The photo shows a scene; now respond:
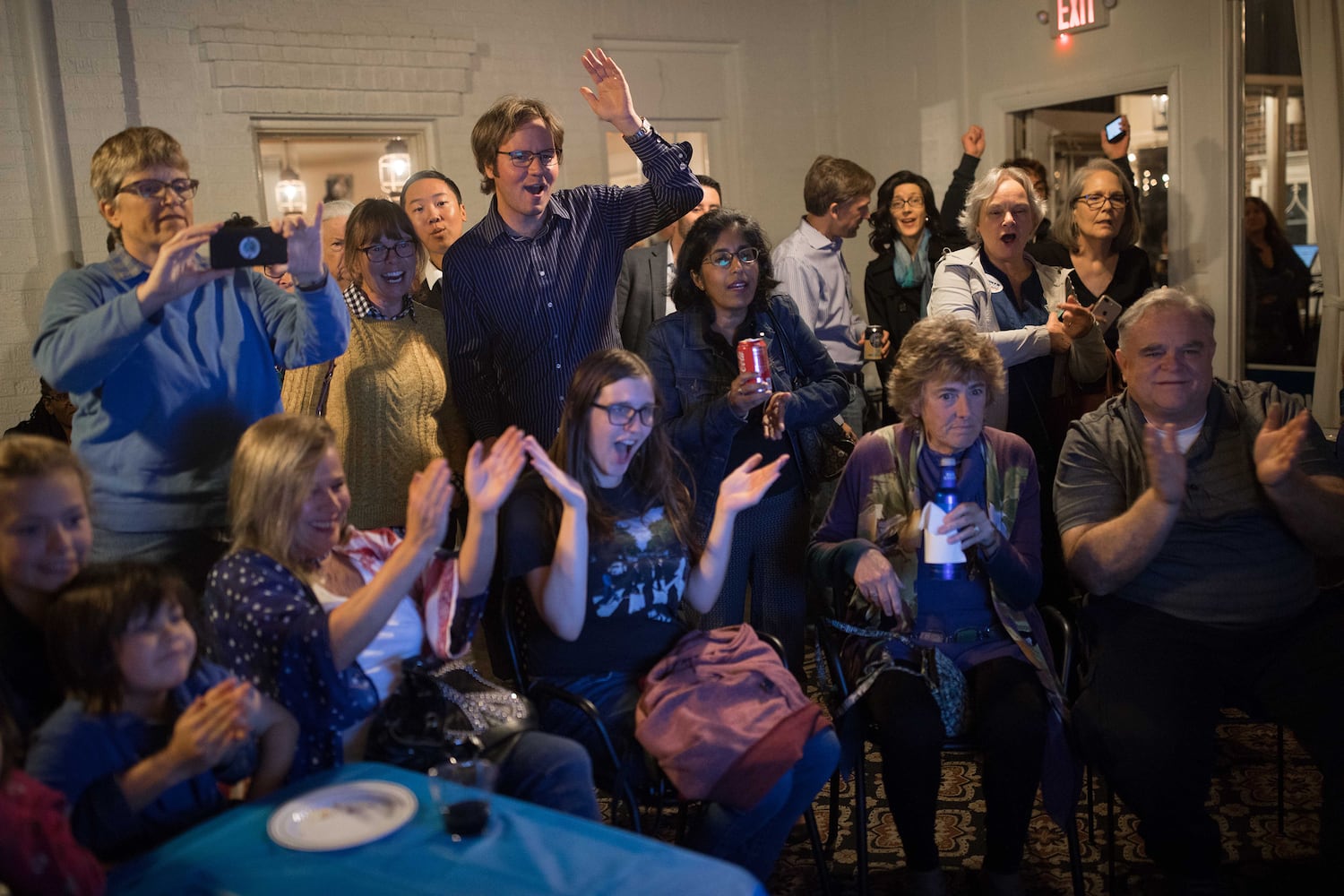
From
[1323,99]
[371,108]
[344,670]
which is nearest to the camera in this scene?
[344,670]

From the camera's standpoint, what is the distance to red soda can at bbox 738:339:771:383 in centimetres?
281

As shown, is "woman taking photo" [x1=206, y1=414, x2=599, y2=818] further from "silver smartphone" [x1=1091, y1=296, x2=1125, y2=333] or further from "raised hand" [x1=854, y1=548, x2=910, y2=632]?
"silver smartphone" [x1=1091, y1=296, x2=1125, y2=333]

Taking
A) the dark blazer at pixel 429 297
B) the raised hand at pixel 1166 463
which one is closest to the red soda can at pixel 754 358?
the raised hand at pixel 1166 463

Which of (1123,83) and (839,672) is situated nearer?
(839,672)

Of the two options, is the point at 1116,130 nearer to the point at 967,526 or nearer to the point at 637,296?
the point at 637,296

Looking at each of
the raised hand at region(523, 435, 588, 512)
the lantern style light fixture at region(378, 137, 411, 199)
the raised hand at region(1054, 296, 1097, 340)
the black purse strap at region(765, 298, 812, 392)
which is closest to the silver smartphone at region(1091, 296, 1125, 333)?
the raised hand at region(1054, 296, 1097, 340)

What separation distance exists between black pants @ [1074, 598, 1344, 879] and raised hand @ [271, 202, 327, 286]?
1.93 meters

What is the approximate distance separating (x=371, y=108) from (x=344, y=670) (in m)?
4.85

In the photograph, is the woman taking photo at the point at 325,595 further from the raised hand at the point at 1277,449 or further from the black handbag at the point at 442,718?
the raised hand at the point at 1277,449

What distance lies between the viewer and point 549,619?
238cm

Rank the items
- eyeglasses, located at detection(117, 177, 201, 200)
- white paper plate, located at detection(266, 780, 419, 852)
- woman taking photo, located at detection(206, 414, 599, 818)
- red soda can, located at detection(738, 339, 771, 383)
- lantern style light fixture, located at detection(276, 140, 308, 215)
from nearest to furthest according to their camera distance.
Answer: white paper plate, located at detection(266, 780, 419, 852), woman taking photo, located at detection(206, 414, 599, 818), eyeglasses, located at detection(117, 177, 201, 200), red soda can, located at detection(738, 339, 771, 383), lantern style light fixture, located at detection(276, 140, 308, 215)

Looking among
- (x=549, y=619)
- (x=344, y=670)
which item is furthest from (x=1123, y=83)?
(x=344, y=670)

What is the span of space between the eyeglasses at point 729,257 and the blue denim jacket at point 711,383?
138mm

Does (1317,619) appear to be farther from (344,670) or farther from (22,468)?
(22,468)
